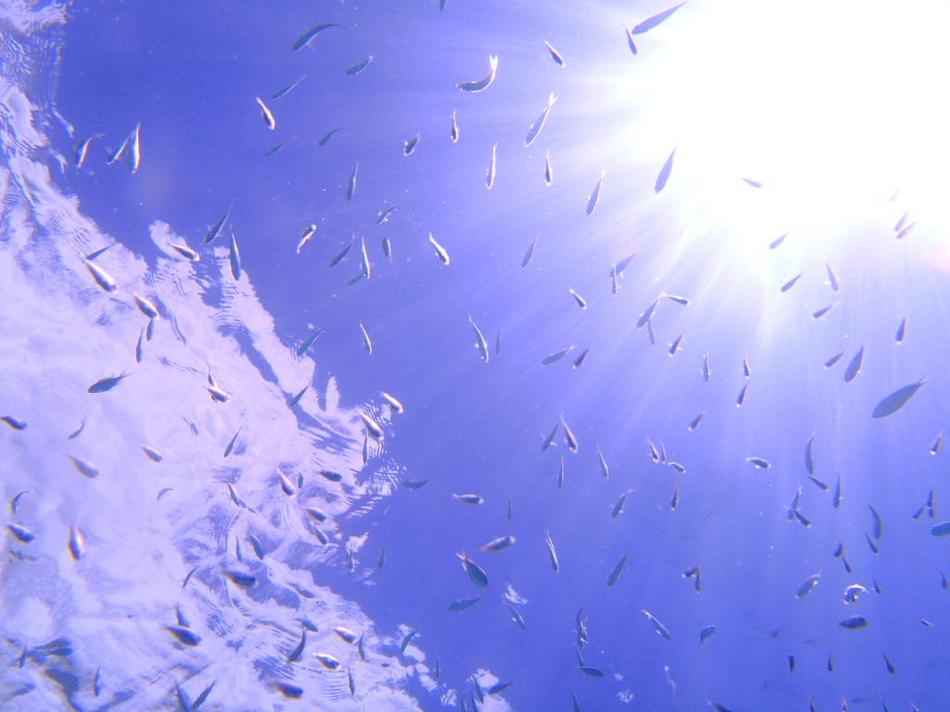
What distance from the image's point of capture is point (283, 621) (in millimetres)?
15758

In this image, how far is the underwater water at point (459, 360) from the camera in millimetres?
9852

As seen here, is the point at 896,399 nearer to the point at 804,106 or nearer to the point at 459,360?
the point at 804,106

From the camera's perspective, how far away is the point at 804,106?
1081cm

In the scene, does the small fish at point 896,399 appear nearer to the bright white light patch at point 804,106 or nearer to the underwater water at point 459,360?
the underwater water at point 459,360

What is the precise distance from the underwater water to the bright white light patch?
7 cm

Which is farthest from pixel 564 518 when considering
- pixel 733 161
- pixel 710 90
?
pixel 710 90

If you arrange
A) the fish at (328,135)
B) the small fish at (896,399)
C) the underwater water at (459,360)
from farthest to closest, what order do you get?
the underwater water at (459,360), the fish at (328,135), the small fish at (896,399)

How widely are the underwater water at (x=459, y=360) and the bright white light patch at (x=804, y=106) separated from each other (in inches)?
2.8

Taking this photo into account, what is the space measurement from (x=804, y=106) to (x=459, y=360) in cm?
787

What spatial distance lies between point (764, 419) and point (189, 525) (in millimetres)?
13754

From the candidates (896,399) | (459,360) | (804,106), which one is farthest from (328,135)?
(804,106)

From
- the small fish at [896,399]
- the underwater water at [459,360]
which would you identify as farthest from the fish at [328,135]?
the small fish at [896,399]

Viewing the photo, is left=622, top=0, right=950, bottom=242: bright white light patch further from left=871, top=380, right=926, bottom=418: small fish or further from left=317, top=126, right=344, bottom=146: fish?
left=871, top=380, right=926, bottom=418: small fish

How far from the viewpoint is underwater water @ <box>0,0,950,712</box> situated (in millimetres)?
9852
